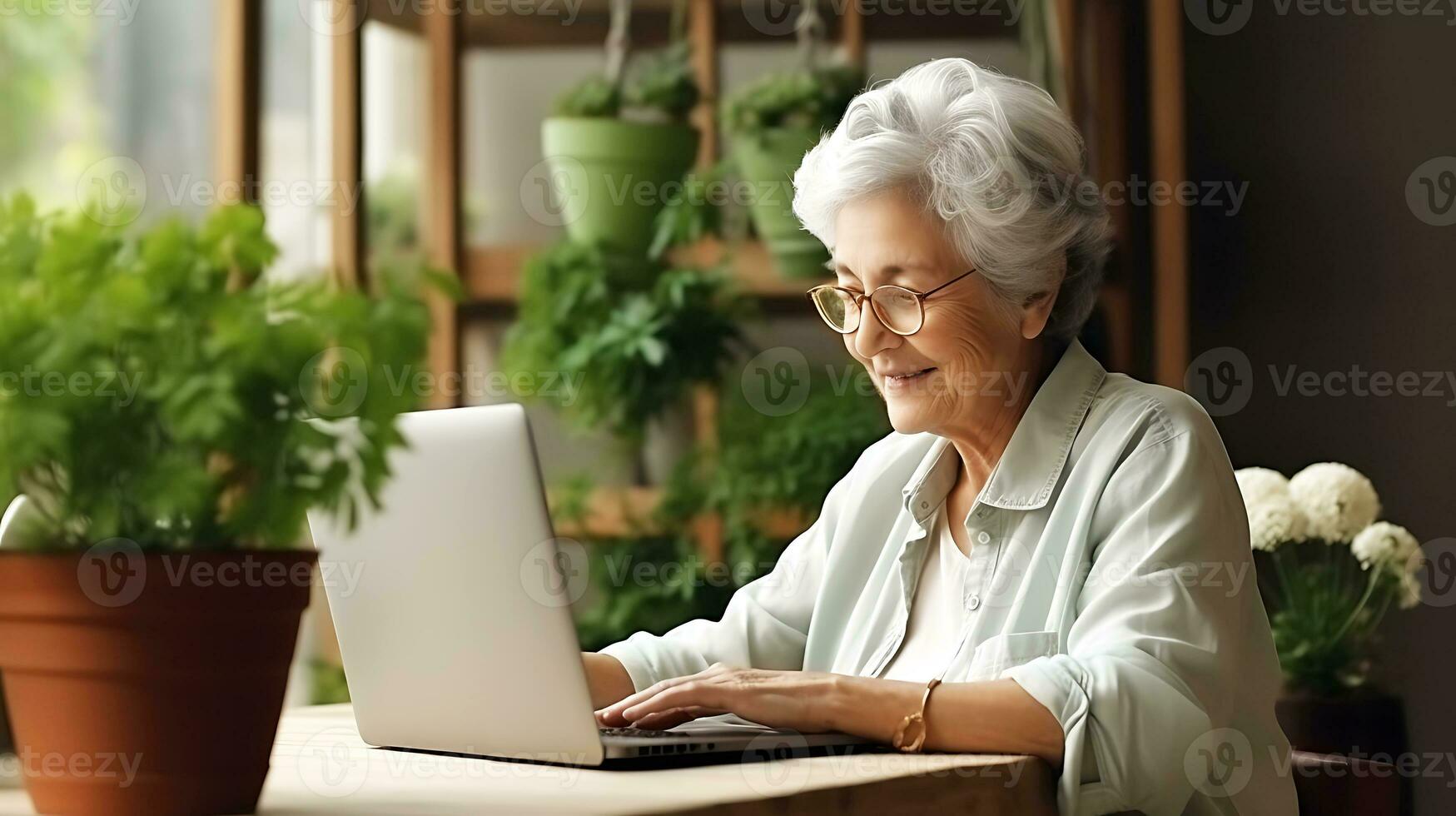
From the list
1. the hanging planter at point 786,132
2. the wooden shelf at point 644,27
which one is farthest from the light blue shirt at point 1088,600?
the wooden shelf at point 644,27

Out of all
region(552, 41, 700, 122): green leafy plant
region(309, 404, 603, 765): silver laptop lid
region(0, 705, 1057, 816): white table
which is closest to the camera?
region(0, 705, 1057, 816): white table

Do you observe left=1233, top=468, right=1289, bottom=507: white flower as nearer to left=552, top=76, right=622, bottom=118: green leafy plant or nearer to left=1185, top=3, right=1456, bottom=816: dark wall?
left=1185, top=3, right=1456, bottom=816: dark wall

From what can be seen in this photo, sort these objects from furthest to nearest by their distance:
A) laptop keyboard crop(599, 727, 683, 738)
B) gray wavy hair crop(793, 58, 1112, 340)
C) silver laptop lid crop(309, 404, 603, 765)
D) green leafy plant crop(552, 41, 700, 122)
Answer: green leafy plant crop(552, 41, 700, 122) < gray wavy hair crop(793, 58, 1112, 340) < laptop keyboard crop(599, 727, 683, 738) < silver laptop lid crop(309, 404, 603, 765)

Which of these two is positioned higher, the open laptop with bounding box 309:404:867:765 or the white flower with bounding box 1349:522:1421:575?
the open laptop with bounding box 309:404:867:765

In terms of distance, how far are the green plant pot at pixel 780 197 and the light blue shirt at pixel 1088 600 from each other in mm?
938

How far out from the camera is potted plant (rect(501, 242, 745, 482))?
270cm

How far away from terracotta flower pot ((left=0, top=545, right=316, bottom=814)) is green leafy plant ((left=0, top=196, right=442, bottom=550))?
18mm

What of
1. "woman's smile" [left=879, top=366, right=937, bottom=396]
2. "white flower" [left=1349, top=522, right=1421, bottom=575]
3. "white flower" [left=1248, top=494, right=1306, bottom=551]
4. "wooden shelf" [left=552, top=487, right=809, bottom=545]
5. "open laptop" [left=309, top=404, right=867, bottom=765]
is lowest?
"wooden shelf" [left=552, top=487, right=809, bottom=545]

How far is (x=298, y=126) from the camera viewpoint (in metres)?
2.81

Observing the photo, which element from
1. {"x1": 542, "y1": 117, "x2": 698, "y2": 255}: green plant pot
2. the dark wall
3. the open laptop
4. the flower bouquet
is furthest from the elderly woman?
the dark wall

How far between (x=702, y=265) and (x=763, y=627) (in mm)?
1130

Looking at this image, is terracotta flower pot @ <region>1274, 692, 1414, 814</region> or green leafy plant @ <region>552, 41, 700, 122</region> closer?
terracotta flower pot @ <region>1274, 692, 1414, 814</region>

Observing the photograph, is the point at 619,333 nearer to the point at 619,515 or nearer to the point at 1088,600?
the point at 619,515

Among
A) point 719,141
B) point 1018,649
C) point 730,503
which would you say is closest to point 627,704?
point 1018,649
